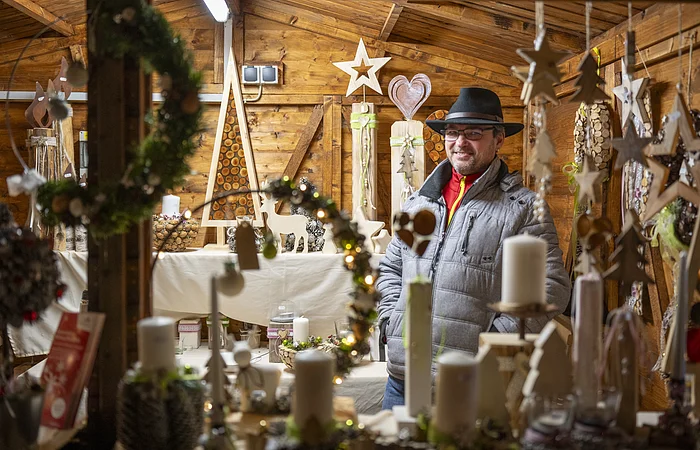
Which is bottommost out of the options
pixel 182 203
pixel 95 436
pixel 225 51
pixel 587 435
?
pixel 95 436

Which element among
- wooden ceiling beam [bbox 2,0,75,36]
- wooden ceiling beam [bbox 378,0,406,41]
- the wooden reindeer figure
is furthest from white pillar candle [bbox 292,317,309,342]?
wooden ceiling beam [bbox 2,0,75,36]

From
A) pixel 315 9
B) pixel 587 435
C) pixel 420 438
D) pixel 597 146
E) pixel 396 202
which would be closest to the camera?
pixel 587 435

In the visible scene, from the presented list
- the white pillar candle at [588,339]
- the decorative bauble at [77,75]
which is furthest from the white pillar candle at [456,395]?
the decorative bauble at [77,75]

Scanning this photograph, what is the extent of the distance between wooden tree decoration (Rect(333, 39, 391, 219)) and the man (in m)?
1.37

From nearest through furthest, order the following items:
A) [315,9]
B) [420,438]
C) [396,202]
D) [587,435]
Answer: [587,435]
[420,438]
[396,202]
[315,9]

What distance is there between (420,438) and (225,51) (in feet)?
11.6

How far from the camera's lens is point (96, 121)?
4.54ft

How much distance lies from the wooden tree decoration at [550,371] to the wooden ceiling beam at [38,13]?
3.28m

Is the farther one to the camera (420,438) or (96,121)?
(96,121)

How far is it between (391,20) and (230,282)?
109 inches

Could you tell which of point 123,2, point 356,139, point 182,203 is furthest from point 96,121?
point 182,203

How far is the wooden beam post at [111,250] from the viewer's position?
137cm

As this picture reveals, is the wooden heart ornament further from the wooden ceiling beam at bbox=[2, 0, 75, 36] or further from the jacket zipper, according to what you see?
the wooden ceiling beam at bbox=[2, 0, 75, 36]

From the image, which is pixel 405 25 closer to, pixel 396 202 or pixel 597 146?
pixel 396 202
